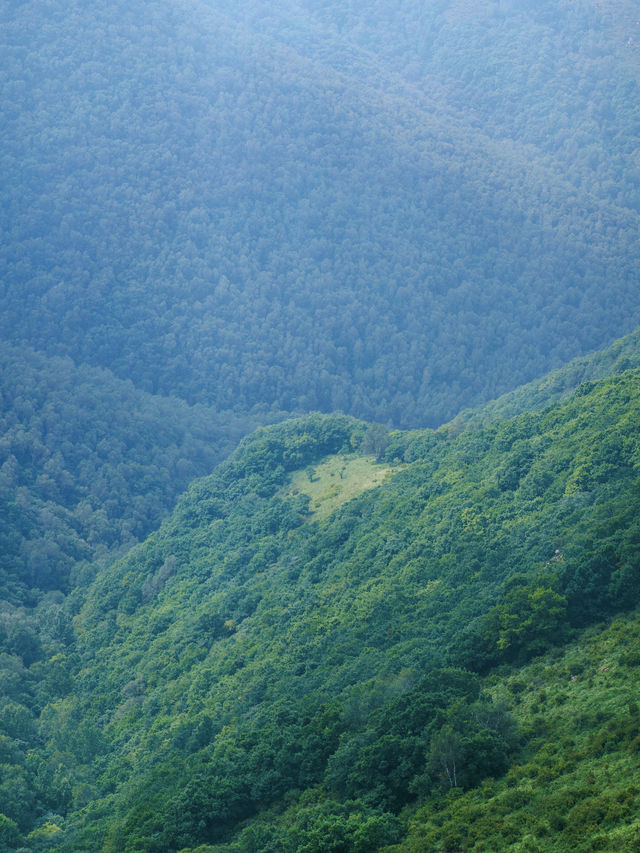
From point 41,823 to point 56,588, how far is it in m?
63.5

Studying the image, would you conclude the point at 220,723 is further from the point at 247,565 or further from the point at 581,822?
the point at 581,822

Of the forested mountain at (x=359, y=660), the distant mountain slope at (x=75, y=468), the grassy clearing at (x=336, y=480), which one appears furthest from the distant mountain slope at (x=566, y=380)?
the distant mountain slope at (x=75, y=468)

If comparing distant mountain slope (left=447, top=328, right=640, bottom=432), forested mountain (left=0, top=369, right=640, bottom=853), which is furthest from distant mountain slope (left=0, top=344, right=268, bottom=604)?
distant mountain slope (left=447, top=328, right=640, bottom=432)

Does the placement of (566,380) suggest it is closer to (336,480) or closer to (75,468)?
(336,480)

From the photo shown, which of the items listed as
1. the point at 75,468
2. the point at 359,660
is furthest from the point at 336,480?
the point at 75,468

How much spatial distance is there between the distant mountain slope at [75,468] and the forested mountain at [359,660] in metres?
21.2

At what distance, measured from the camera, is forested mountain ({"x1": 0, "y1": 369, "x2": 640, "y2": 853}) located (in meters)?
49.2

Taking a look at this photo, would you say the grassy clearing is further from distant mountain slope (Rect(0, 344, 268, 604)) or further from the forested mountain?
distant mountain slope (Rect(0, 344, 268, 604))

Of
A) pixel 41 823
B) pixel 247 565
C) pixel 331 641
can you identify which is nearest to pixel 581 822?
pixel 331 641

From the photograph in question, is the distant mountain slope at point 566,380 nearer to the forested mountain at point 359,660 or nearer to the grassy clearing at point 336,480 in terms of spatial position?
the grassy clearing at point 336,480

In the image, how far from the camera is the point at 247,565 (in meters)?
108

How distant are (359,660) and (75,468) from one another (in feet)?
378

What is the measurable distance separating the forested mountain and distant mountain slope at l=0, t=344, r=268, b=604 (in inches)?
834

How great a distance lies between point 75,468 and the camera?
17688 cm
